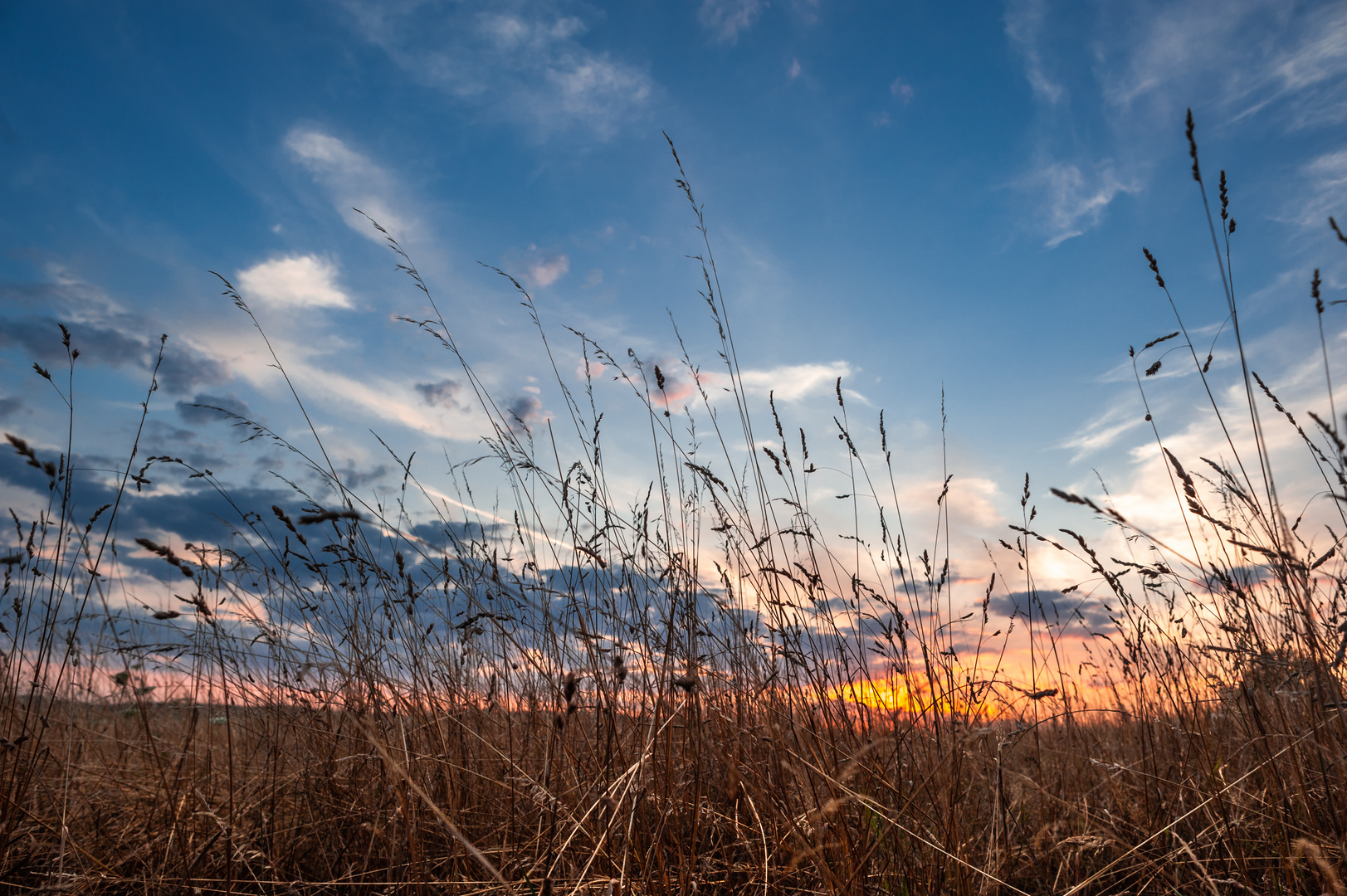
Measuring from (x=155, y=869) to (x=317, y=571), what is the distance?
1.22m

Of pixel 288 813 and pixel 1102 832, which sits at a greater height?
pixel 288 813

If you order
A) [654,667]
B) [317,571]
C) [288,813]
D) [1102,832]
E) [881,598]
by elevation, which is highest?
[317,571]

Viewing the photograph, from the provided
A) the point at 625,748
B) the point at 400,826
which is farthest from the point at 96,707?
the point at 625,748

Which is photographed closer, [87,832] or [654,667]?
[654,667]

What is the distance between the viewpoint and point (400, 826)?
7.89ft

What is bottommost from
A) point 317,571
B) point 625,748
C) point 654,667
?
point 625,748

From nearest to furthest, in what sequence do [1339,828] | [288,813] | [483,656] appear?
[1339,828] < [288,813] < [483,656]

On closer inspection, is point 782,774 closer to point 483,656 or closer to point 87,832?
point 483,656

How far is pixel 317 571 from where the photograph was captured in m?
3.13

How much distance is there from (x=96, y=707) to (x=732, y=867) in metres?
6.44

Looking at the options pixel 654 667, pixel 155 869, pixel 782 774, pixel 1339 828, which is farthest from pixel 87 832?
pixel 1339 828

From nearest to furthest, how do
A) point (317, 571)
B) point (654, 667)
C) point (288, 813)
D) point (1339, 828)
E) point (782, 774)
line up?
point (1339, 828) → point (654, 667) → point (782, 774) → point (288, 813) → point (317, 571)

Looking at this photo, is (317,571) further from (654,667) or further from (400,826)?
(654,667)

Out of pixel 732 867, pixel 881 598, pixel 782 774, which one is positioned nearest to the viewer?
pixel 732 867
